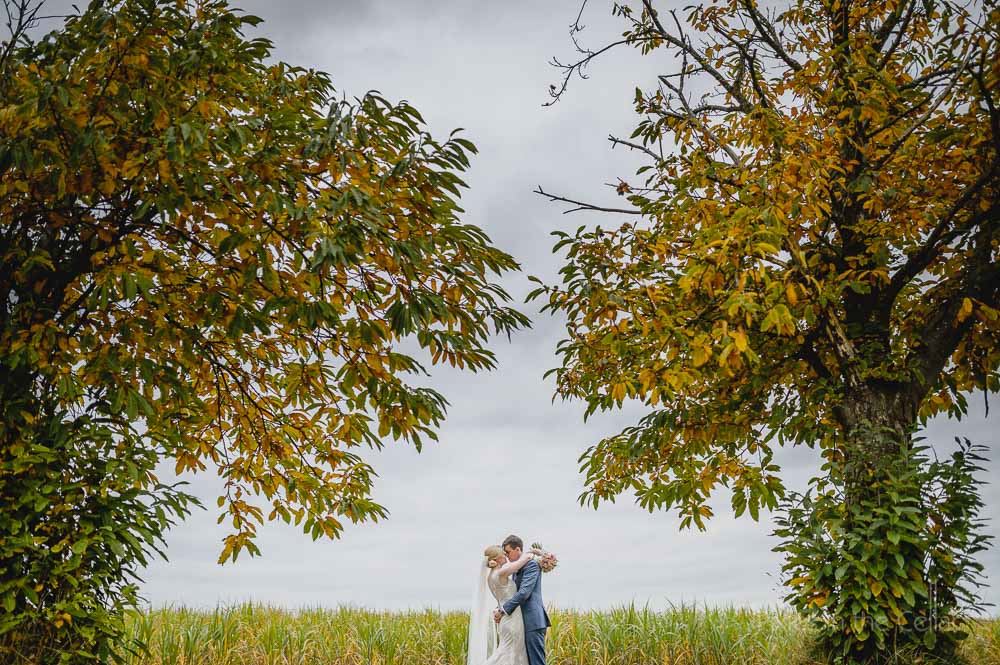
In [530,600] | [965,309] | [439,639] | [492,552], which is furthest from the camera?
[439,639]

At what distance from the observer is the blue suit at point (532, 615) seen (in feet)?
31.1

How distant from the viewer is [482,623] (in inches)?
400

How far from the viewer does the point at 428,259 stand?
25.6 feet

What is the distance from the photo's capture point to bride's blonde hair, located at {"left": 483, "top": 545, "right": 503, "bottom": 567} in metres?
10.1

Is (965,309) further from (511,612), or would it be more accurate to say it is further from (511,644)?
(511,644)

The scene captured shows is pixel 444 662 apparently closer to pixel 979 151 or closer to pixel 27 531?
pixel 27 531

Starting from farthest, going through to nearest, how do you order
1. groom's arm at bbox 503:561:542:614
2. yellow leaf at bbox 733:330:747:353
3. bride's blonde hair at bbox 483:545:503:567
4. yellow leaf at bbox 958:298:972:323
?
bride's blonde hair at bbox 483:545:503:567, groom's arm at bbox 503:561:542:614, yellow leaf at bbox 958:298:972:323, yellow leaf at bbox 733:330:747:353

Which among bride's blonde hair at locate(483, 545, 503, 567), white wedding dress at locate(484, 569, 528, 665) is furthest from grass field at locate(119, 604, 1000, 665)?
bride's blonde hair at locate(483, 545, 503, 567)

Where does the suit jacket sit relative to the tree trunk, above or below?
below

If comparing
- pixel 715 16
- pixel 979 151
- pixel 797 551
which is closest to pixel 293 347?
pixel 797 551

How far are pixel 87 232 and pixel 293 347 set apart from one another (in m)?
2.59

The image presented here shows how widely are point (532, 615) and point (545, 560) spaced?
0.62 meters

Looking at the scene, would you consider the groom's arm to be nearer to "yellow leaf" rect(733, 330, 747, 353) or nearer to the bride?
the bride

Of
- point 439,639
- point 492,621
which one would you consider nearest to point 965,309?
point 492,621
